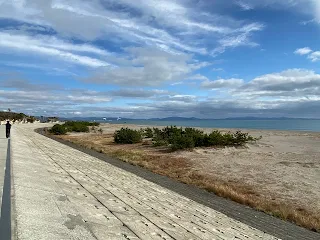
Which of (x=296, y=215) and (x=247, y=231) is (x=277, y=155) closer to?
(x=296, y=215)

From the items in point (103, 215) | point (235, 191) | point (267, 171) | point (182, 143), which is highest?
point (182, 143)

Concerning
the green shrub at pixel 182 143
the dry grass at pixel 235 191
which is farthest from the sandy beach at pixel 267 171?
the green shrub at pixel 182 143

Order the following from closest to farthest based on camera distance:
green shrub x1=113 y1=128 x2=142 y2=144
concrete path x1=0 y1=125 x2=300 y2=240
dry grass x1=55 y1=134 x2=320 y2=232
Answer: concrete path x1=0 y1=125 x2=300 y2=240 < dry grass x1=55 y1=134 x2=320 y2=232 < green shrub x1=113 y1=128 x2=142 y2=144

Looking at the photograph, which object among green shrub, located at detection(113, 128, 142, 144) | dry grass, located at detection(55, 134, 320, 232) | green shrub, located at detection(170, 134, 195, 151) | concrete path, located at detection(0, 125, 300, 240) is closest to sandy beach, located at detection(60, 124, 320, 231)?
dry grass, located at detection(55, 134, 320, 232)

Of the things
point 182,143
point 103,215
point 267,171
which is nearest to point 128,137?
point 182,143

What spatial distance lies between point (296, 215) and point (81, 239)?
8195 mm

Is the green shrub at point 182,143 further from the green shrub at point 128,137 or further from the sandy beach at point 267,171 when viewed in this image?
the green shrub at point 128,137

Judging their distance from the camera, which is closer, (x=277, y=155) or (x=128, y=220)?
(x=128, y=220)

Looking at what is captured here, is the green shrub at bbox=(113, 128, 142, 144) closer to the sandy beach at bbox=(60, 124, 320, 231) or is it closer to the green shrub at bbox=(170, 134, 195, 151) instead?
the sandy beach at bbox=(60, 124, 320, 231)

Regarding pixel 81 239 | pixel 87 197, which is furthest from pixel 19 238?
pixel 87 197

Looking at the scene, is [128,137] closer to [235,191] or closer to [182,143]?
[182,143]

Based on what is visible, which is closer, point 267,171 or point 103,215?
point 103,215

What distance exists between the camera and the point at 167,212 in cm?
954

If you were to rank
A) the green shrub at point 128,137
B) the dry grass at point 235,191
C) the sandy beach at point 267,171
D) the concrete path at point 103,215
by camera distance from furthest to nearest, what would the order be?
the green shrub at point 128,137 → the sandy beach at point 267,171 → the dry grass at point 235,191 → the concrete path at point 103,215
